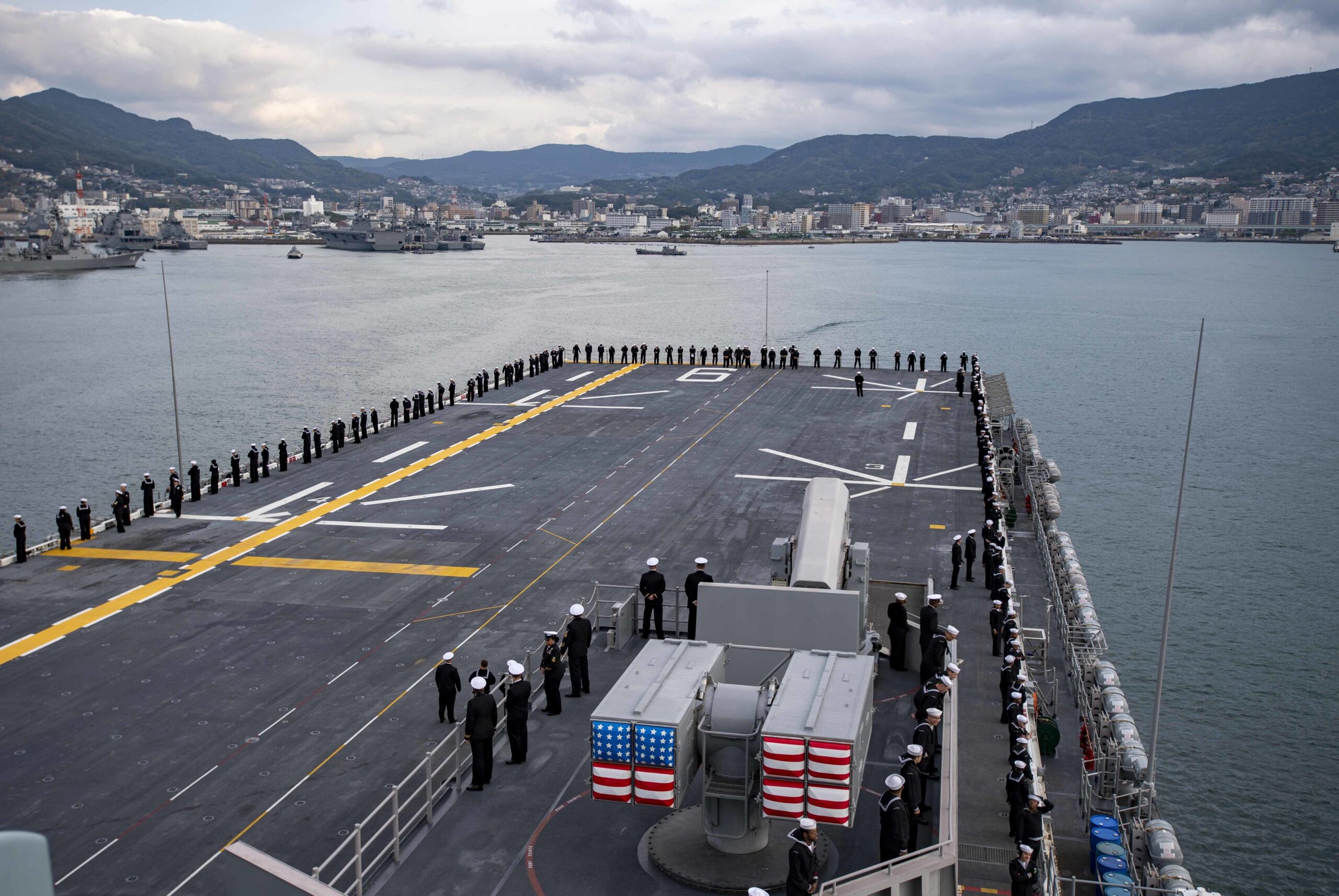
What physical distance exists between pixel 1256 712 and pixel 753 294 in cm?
11155

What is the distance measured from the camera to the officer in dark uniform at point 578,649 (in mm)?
16094

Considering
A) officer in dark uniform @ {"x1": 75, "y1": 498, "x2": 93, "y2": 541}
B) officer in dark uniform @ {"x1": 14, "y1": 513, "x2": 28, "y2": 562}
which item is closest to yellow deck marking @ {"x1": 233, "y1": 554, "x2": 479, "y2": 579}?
officer in dark uniform @ {"x1": 75, "y1": 498, "x2": 93, "y2": 541}

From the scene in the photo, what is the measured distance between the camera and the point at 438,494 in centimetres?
3020

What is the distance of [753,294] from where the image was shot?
13288 centimetres

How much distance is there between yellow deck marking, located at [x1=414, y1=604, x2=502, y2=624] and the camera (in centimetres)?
2041

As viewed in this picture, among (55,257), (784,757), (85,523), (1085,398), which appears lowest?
(1085,398)

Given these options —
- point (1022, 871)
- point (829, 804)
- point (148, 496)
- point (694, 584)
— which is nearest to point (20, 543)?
point (148, 496)

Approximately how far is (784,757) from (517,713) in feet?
15.5

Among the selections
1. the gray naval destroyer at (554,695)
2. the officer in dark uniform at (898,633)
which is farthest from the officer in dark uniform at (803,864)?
the officer in dark uniform at (898,633)

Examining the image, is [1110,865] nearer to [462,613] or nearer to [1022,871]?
[1022,871]

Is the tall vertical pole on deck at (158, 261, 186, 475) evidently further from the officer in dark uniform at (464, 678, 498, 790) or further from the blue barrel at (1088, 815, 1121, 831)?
the blue barrel at (1088, 815, 1121, 831)

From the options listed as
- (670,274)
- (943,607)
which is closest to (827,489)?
(943,607)

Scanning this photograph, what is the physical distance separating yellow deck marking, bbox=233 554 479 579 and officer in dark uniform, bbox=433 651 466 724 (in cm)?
729

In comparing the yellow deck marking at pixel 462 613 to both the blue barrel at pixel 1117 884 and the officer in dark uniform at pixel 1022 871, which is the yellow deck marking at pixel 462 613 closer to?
the blue barrel at pixel 1117 884
